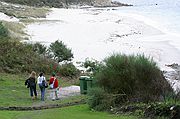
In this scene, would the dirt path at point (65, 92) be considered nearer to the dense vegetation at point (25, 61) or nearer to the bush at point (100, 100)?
the bush at point (100, 100)

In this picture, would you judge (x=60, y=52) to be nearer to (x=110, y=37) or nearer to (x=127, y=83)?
(x=127, y=83)

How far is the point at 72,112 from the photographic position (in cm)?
1920

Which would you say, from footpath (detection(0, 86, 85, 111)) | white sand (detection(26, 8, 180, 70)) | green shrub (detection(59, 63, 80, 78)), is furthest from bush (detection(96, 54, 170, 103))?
white sand (detection(26, 8, 180, 70))

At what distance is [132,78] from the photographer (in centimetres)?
2033

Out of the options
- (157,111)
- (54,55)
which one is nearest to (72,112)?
(157,111)

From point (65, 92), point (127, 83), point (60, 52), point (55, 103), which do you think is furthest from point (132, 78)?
point (60, 52)

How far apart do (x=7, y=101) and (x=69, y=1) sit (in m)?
124

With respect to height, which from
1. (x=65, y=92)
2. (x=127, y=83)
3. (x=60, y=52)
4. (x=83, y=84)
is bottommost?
(x=65, y=92)

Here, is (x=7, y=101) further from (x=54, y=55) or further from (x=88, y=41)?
(x=88, y=41)

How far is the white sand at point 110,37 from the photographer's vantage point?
50.2 m

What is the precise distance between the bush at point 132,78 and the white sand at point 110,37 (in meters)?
19.8

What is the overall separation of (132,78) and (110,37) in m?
43.7

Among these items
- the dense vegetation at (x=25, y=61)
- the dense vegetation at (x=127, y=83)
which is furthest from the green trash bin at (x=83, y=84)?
the dense vegetation at (x=25, y=61)

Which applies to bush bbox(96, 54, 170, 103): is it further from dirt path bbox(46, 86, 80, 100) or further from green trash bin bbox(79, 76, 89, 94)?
dirt path bbox(46, 86, 80, 100)
